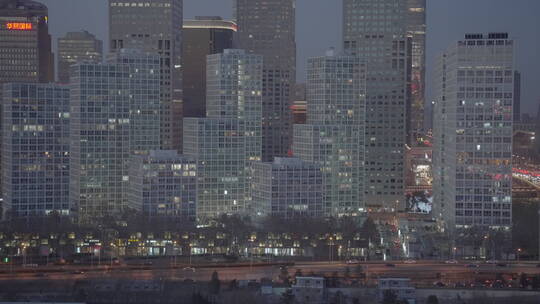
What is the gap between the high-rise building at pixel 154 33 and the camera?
79.7 metres

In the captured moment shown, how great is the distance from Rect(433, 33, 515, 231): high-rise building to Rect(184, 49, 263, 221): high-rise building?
50.6 ft

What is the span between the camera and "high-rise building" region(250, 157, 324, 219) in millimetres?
60812

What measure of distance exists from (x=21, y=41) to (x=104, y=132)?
38.3m

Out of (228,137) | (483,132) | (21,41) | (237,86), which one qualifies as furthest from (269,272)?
(21,41)

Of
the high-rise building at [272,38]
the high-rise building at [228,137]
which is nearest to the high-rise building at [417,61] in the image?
the high-rise building at [272,38]

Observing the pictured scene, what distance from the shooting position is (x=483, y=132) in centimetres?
5778

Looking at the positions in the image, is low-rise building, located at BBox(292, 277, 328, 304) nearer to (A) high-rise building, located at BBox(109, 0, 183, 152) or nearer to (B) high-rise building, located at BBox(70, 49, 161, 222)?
(B) high-rise building, located at BBox(70, 49, 161, 222)

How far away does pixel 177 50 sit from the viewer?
83.4 m

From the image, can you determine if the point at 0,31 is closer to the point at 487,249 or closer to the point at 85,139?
the point at 85,139

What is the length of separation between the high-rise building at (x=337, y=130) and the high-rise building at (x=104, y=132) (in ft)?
39.8

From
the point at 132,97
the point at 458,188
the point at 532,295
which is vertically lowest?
the point at 532,295

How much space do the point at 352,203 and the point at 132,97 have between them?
17.3m

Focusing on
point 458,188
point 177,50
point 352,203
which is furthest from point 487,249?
point 177,50

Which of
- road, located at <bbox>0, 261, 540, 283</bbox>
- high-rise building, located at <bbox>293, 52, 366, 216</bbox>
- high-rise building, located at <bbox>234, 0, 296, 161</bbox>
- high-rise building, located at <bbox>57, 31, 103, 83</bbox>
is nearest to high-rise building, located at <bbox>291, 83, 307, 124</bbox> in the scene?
high-rise building, located at <bbox>234, 0, 296, 161</bbox>
